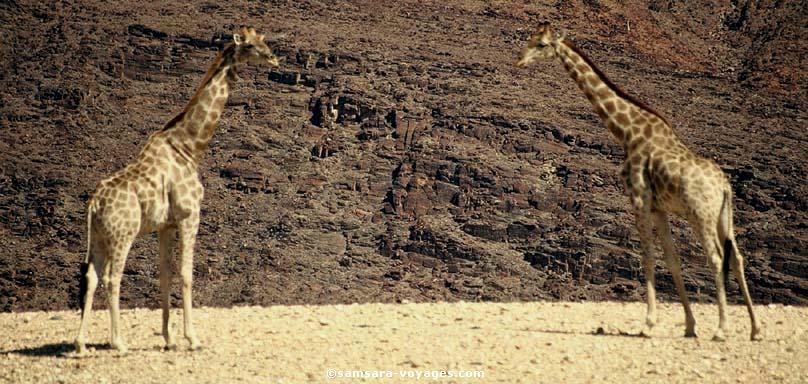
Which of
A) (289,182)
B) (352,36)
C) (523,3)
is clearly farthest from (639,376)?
(523,3)

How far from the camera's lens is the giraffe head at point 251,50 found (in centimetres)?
2223

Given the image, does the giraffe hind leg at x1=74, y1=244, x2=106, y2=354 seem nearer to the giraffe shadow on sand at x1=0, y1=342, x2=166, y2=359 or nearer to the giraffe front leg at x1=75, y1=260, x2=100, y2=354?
the giraffe front leg at x1=75, y1=260, x2=100, y2=354

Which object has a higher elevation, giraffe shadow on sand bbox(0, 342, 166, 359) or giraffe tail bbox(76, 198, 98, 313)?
giraffe tail bbox(76, 198, 98, 313)

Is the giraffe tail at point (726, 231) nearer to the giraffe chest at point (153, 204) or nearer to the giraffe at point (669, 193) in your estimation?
the giraffe at point (669, 193)

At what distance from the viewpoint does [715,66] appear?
121062 mm

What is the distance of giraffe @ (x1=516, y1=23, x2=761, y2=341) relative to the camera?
2159 cm

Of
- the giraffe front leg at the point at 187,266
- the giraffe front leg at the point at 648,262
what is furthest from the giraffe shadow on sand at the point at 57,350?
the giraffe front leg at the point at 648,262

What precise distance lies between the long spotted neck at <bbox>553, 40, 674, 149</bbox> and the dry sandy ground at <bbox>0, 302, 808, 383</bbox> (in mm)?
3410

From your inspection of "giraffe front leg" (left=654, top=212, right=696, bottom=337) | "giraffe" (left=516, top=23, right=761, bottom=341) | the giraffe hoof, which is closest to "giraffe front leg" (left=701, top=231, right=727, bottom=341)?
"giraffe" (left=516, top=23, right=761, bottom=341)

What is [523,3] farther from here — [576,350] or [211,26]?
[576,350]

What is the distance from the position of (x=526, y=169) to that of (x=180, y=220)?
7778cm

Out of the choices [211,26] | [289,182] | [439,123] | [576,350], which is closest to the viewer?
[576,350]

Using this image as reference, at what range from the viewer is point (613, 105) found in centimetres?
2342

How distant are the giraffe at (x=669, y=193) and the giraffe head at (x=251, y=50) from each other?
232 inches
